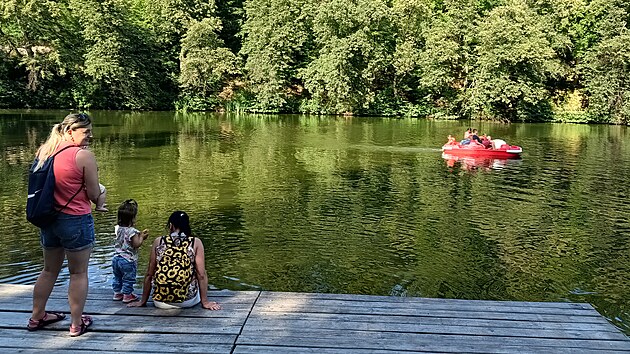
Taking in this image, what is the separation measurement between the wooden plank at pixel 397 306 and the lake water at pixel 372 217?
2.21m

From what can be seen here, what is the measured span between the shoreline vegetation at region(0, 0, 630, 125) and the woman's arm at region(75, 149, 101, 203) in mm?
44770

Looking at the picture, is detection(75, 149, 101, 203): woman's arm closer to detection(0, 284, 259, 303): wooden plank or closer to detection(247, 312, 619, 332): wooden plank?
detection(0, 284, 259, 303): wooden plank

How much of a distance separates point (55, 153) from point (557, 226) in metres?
10.8

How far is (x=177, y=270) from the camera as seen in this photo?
5.21m

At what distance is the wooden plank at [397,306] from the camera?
5.46 metres

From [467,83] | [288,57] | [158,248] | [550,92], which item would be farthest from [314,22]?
[158,248]

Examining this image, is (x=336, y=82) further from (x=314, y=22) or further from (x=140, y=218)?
(x=140, y=218)

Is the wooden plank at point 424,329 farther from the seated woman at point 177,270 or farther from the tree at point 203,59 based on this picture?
the tree at point 203,59

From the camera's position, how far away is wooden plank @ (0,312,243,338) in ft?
15.6

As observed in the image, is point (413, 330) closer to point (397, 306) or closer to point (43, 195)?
point (397, 306)

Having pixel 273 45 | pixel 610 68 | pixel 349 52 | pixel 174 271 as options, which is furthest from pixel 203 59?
pixel 174 271

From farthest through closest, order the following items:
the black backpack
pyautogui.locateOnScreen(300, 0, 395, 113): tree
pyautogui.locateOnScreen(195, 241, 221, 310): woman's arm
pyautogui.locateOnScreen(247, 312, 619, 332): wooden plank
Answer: pyautogui.locateOnScreen(300, 0, 395, 113): tree → pyautogui.locateOnScreen(195, 241, 221, 310): woman's arm → pyautogui.locateOnScreen(247, 312, 619, 332): wooden plank → the black backpack

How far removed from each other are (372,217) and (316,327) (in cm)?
772

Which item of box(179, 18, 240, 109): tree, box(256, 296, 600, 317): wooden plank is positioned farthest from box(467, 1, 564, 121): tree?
box(256, 296, 600, 317): wooden plank
